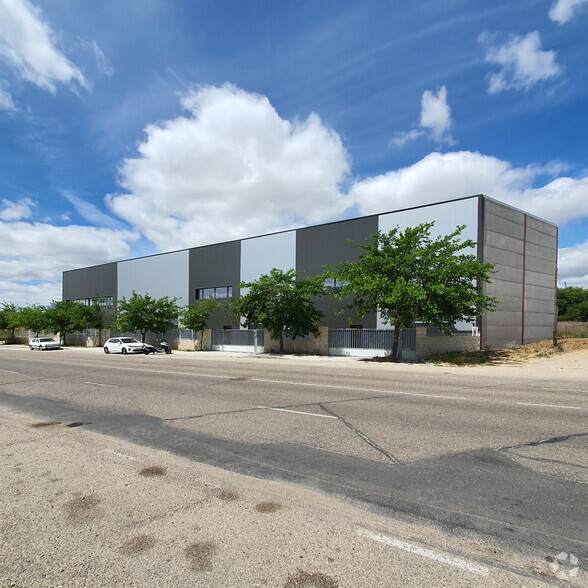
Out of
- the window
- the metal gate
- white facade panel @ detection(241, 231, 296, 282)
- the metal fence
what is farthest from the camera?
the window

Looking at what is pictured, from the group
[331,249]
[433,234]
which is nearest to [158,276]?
[331,249]

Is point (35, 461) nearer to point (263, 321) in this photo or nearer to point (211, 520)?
point (211, 520)

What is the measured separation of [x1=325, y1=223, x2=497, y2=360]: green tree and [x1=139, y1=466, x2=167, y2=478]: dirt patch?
52.9ft

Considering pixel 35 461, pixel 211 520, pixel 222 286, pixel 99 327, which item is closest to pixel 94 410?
pixel 35 461

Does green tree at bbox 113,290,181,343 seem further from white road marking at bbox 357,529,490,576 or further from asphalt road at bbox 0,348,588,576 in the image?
white road marking at bbox 357,529,490,576

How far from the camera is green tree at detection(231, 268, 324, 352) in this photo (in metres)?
28.1

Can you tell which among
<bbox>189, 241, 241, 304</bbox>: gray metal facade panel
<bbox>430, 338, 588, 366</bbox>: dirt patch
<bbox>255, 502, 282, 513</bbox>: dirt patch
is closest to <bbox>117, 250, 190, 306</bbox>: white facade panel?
<bbox>189, 241, 241, 304</bbox>: gray metal facade panel

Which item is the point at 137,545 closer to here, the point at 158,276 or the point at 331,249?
the point at 331,249

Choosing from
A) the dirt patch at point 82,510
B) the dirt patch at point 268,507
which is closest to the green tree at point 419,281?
the dirt patch at point 268,507

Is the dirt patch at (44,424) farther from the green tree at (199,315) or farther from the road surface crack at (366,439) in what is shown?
the green tree at (199,315)

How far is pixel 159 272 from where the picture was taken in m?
45.5

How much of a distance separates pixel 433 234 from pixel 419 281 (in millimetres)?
7927

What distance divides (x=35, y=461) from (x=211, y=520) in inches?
122

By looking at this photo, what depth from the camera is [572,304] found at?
3605 inches
